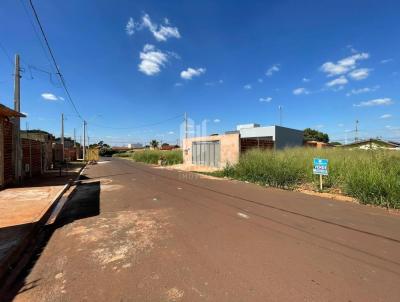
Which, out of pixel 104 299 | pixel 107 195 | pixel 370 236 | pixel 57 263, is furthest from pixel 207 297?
pixel 107 195

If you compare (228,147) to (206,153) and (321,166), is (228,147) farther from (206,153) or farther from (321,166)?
(321,166)

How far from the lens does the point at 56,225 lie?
6.42 meters

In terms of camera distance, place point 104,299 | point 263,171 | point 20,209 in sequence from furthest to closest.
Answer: point 263,171 → point 20,209 → point 104,299

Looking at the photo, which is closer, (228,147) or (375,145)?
(375,145)

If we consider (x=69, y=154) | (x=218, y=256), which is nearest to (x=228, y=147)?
(x=218, y=256)

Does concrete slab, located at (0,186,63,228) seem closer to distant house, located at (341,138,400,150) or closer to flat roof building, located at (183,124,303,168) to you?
flat roof building, located at (183,124,303,168)

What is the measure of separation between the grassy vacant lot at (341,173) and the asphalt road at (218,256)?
1209mm

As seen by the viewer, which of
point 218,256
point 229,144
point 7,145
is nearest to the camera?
point 218,256

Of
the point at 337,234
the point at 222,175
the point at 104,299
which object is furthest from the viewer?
the point at 222,175

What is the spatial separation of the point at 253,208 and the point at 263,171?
6788mm

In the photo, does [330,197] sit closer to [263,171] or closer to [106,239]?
[263,171]

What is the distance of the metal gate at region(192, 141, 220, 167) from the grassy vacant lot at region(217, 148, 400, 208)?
20.0ft

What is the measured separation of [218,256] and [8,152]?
42.2ft

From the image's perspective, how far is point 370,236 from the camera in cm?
545
